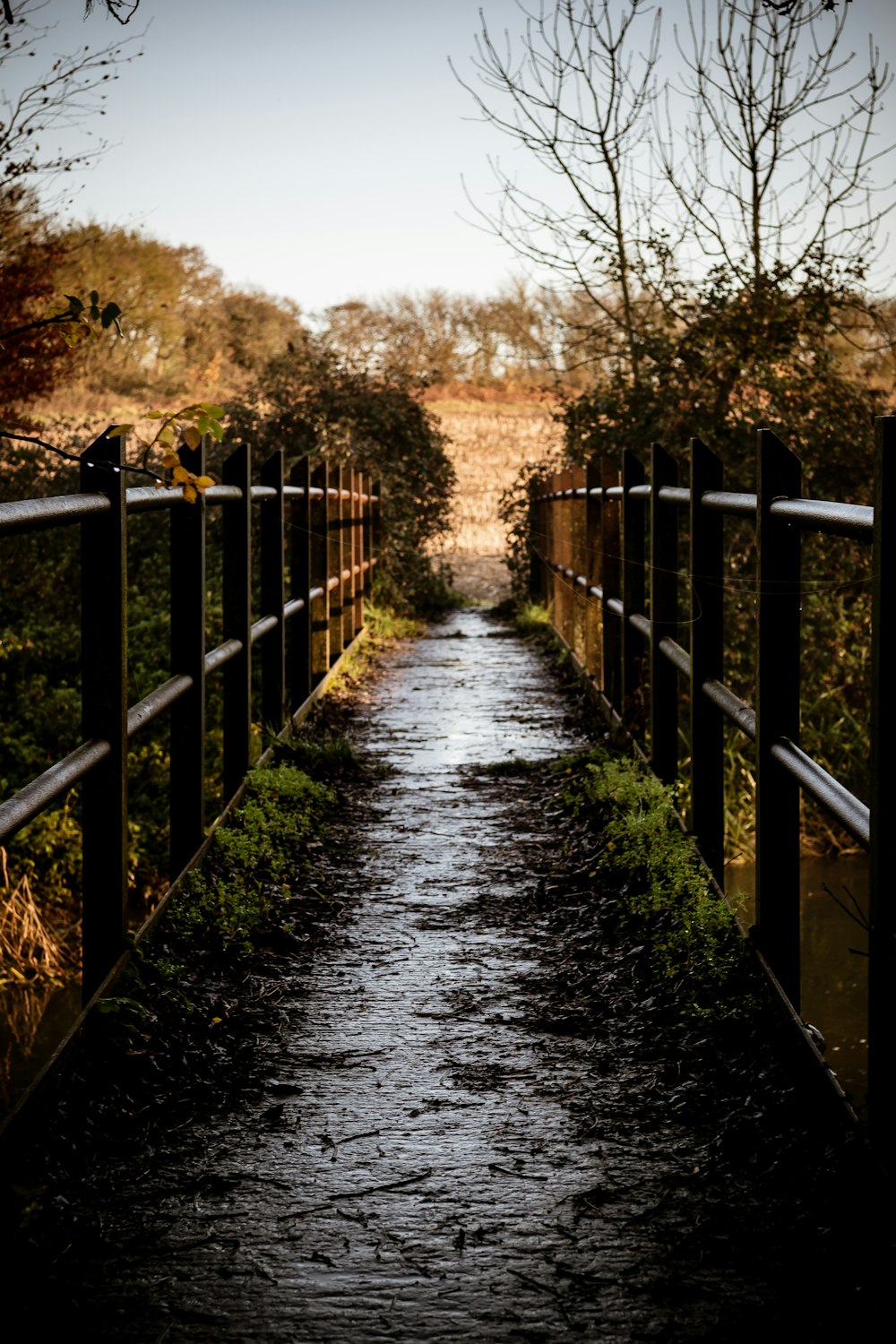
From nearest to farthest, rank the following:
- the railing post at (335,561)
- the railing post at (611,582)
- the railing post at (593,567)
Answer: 1. the railing post at (611,582)
2. the railing post at (593,567)
3. the railing post at (335,561)

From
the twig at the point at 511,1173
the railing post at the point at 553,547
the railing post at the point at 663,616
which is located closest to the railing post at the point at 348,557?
the railing post at the point at 553,547

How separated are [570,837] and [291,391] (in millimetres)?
11907

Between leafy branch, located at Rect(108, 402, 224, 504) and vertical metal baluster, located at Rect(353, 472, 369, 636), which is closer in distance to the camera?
leafy branch, located at Rect(108, 402, 224, 504)

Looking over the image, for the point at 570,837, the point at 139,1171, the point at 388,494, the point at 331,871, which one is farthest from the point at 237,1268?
the point at 388,494

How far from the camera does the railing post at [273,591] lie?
20.8ft

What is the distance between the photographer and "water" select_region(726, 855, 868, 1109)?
845cm

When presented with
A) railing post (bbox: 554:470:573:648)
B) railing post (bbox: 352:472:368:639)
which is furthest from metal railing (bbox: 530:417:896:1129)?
railing post (bbox: 352:472:368:639)

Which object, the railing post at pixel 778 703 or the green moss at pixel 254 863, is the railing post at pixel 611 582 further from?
the railing post at pixel 778 703

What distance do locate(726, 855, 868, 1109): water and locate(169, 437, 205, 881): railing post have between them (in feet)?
13.5

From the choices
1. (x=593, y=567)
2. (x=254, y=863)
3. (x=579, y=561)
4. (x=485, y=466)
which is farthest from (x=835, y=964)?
(x=485, y=466)

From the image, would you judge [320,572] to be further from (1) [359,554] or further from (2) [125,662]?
(2) [125,662]

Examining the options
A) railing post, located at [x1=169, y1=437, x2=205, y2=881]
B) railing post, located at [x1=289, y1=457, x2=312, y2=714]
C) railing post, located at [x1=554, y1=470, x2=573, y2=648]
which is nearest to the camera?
railing post, located at [x1=169, y1=437, x2=205, y2=881]

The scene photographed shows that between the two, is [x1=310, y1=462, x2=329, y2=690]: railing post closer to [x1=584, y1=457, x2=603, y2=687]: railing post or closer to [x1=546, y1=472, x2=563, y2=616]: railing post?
[x1=584, y1=457, x2=603, y2=687]: railing post

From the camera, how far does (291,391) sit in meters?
16.3
